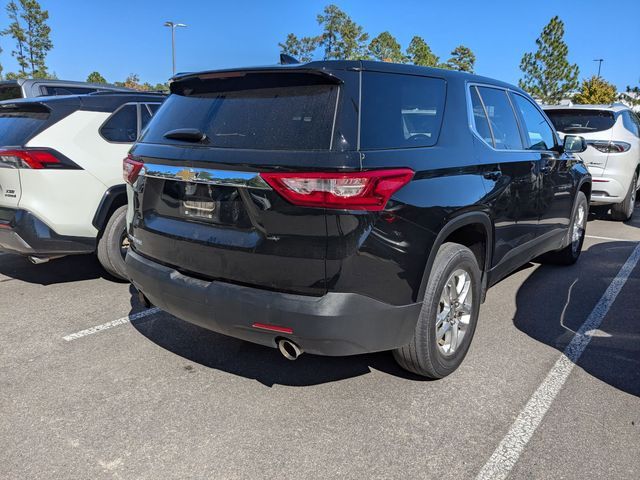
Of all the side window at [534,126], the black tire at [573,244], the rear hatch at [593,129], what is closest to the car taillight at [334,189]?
the side window at [534,126]

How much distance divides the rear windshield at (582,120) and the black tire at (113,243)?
6.59m

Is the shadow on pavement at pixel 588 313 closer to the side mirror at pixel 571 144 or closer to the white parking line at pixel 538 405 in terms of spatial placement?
the white parking line at pixel 538 405

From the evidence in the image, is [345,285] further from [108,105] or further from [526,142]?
[108,105]

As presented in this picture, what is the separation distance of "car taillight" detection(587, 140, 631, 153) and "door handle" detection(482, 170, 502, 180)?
5.19m

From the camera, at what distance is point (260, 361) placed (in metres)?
3.53

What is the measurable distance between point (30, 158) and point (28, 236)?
0.62m

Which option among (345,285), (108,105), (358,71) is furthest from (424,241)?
(108,105)

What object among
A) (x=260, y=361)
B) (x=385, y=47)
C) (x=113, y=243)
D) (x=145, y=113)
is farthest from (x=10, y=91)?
(x=385, y=47)

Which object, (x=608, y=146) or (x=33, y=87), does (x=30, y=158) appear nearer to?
(x=33, y=87)

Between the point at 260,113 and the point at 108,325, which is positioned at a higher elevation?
the point at 260,113

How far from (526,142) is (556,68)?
3877 centimetres

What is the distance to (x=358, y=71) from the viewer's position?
2662 mm

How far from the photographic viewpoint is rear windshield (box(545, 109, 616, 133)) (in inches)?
313

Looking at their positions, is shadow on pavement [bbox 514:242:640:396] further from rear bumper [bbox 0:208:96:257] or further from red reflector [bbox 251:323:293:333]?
rear bumper [bbox 0:208:96:257]
